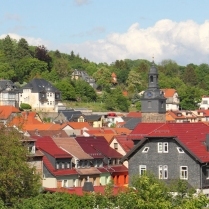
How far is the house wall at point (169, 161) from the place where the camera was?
1928 inches

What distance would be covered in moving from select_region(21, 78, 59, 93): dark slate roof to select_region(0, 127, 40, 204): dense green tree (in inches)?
3639

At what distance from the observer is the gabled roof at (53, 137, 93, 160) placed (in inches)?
2454

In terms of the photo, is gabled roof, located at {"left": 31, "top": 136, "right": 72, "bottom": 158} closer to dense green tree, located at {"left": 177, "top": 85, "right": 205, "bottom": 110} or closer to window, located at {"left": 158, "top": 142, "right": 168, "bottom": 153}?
window, located at {"left": 158, "top": 142, "right": 168, "bottom": 153}

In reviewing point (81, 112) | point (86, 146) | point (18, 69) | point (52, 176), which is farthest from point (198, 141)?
point (18, 69)

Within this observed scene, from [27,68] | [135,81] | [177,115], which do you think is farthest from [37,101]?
[135,81]

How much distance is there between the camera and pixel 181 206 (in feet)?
120

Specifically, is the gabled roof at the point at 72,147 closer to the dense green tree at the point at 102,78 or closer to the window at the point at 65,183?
the window at the point at 65,183

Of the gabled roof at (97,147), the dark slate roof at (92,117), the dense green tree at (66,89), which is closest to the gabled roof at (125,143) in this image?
the gabled roof at (97,147)

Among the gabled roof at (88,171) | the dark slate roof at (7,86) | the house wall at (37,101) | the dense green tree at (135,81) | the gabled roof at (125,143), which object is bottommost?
the gabled roof at (88,171)

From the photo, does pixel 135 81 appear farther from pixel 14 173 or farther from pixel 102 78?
pixel 14 173

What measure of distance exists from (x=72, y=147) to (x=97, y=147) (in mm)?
3353

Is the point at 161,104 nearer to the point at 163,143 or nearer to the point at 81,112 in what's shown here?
A: the point at 81,112

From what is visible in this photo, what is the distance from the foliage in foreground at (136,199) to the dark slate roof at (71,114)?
257 feet

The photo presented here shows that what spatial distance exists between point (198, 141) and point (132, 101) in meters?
111
